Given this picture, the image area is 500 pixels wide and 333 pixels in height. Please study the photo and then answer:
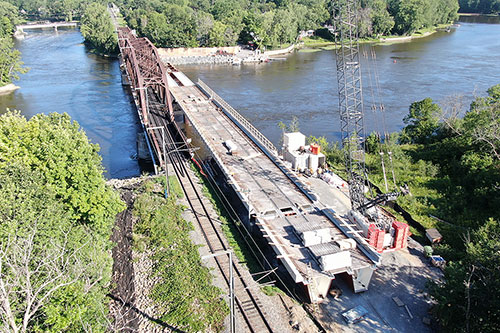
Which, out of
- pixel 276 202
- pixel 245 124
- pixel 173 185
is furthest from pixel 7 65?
pixel 276 202

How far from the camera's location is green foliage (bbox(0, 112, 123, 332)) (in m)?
18.1

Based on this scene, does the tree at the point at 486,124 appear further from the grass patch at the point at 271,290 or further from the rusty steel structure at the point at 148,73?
the rusty steel structure at the point at 148,73

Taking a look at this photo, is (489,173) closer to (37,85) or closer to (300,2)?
(37,85)

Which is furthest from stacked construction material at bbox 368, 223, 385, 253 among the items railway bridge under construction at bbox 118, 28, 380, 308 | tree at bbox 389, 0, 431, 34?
tree at bbox 389, 0, 431, 34

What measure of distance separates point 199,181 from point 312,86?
46.0 metres

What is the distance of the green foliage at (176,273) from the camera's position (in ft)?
Result: 71.6

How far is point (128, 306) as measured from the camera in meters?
23.1

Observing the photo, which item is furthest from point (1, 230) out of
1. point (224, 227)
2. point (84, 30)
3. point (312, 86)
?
point (84, 30)

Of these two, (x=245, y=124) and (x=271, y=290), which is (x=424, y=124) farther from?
(x=271, y=290)

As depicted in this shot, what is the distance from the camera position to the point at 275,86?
79062mm

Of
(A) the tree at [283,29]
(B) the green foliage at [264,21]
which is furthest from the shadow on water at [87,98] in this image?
(A) the tree at [283,29]

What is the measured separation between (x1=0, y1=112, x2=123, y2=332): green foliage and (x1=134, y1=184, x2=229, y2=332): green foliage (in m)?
3.19

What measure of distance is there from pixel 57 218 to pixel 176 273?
7909mm

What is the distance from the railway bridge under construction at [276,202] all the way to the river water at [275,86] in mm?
7905
